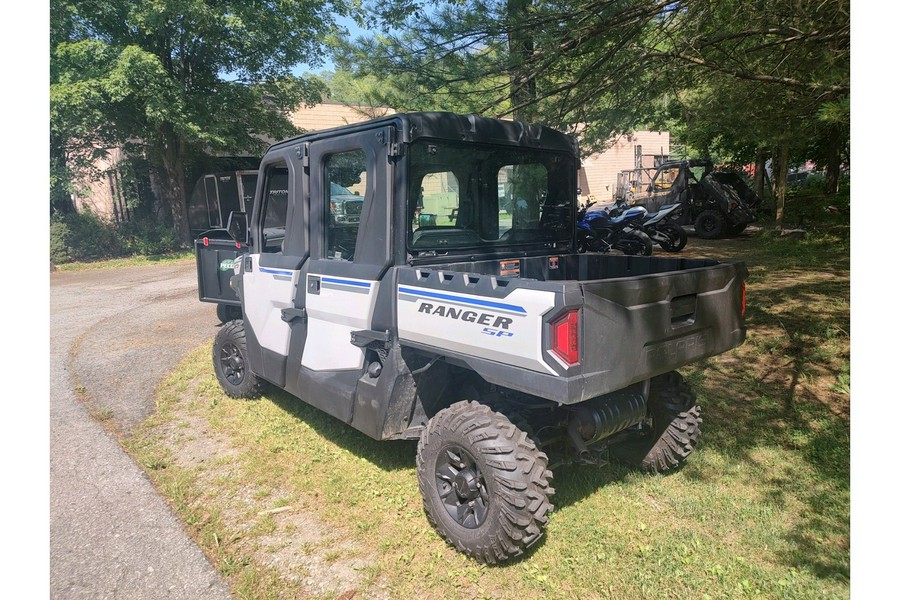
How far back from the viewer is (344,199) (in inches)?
154

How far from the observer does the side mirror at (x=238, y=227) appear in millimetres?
4988

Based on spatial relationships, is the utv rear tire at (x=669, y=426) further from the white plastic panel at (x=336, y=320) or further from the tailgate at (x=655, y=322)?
the white plastic panel at (x=336, y=320)

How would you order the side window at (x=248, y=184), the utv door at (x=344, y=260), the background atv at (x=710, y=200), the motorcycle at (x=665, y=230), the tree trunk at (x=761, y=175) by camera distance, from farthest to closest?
the tree trunk at (x=761, y=175) < the side window at (x=248, y=184) < the background atv at (x=710, y=200) < the motorcycle at (x=665, y=230) < the utv door at (x=344, y=260)

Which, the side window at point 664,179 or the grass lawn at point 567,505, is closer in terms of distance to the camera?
the grass lawn at point 567,505

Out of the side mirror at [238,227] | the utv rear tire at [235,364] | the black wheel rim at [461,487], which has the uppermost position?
the side mirror at [238,227]

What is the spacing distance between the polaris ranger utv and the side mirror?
32 cm

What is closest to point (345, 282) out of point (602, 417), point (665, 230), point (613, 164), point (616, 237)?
point (602, 417)

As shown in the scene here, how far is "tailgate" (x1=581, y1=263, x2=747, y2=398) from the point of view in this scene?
2701mm

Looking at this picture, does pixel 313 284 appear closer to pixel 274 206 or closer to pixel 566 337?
pixel 274 206

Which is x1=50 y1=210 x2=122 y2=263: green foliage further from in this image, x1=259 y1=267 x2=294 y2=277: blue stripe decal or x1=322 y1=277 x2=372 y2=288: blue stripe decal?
x1=322 y1=277 x2=372 y2=288: blue stripe decal

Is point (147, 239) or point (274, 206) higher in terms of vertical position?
point (147, 239)

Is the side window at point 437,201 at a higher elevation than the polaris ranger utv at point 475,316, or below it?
higher

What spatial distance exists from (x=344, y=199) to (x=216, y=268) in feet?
12.0

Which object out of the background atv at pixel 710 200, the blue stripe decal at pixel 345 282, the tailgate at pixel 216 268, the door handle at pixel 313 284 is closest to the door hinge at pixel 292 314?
the door handle at pixel 313 284
